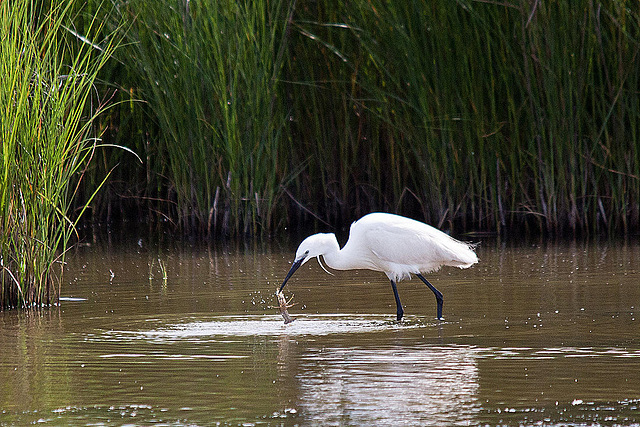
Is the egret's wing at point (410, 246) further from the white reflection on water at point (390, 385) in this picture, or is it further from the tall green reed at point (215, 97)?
the tall green reed at point (215, 97)

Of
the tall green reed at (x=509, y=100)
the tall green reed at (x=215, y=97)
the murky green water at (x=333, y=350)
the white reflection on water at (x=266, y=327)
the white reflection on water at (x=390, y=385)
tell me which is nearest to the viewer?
the white reflection on water at (x=390, y=385)

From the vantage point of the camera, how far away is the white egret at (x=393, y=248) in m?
6.89

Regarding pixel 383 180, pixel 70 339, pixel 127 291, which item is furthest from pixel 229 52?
pixel 70 339

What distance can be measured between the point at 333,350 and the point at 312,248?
5.39ft

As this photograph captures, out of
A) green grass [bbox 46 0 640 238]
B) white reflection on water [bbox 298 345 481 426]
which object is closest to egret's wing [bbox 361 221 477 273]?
white reflection on water [bbox 298 345 481 426]

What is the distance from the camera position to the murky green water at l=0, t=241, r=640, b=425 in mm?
3984

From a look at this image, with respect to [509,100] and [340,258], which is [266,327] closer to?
[340,258]

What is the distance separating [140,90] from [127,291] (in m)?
4.14

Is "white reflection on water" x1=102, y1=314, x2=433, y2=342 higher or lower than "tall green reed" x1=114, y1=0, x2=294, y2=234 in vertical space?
lower

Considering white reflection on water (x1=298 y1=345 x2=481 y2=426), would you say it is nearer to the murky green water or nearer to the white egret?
the murky green water

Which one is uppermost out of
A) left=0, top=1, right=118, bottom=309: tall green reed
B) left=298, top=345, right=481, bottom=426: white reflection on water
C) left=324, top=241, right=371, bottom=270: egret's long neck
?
left=0, top=1, right=118, bottom=309: tall green reed

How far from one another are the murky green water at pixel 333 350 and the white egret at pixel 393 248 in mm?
263

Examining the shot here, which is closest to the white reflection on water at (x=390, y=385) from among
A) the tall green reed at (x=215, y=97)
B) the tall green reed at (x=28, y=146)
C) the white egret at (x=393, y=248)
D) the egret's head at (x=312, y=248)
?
the egret's head at (x=312, y=248)

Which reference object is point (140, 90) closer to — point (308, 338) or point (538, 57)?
point (538, 57)
